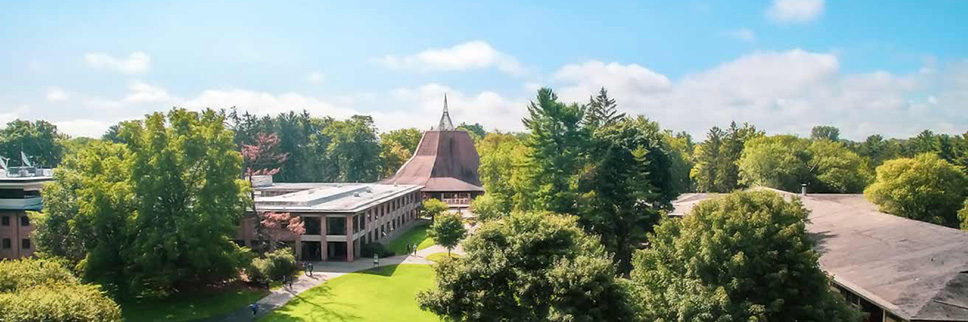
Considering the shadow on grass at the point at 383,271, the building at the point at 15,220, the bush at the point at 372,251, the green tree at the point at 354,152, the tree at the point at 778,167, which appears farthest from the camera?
the green tree at the point at 354,152

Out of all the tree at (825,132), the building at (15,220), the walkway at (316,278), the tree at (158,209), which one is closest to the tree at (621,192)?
the walkway at (316,278)

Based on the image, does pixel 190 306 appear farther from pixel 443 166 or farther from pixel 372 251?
pixel 443 166

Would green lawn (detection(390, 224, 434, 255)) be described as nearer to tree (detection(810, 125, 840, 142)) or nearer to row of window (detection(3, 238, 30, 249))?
row of window (detection(3, 238, 30, 249))

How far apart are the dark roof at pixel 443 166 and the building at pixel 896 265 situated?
40626mm

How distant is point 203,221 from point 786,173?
159ft

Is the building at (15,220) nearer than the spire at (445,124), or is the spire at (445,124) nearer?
the building at (15,220)

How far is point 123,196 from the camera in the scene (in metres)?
28.5

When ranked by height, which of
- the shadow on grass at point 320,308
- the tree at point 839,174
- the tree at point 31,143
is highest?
the tree at point 31,143

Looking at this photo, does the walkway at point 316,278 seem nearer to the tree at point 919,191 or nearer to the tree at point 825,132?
the tree at point 919,191

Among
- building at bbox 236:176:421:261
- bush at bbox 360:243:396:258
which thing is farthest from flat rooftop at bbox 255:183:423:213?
bush at bbox 360:243:396:258

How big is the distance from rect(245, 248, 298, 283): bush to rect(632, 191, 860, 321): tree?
70.4 feet

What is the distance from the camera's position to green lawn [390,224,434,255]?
43500mm

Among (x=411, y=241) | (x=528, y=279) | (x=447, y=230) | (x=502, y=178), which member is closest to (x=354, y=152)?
(x=411, y=241)

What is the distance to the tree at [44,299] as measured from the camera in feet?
52.2
